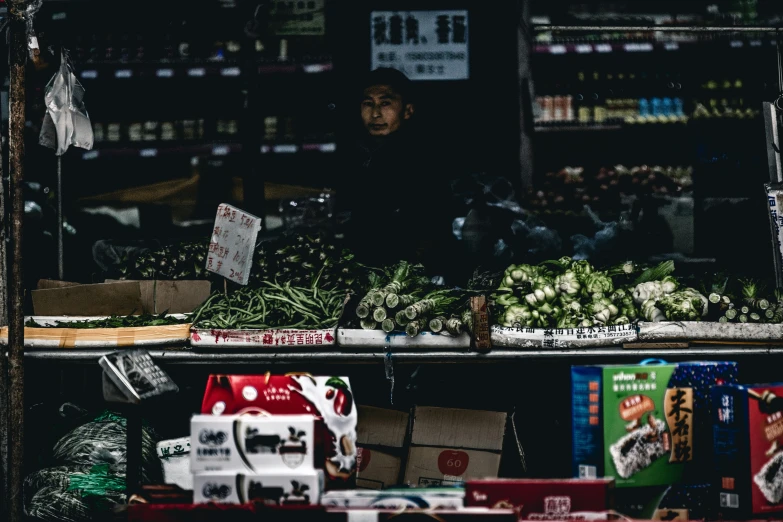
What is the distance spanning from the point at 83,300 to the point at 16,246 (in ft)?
3.43

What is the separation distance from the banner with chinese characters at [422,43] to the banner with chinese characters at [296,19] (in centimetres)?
51

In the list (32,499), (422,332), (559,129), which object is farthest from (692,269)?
(32,499)

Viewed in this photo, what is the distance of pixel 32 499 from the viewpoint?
501 cm

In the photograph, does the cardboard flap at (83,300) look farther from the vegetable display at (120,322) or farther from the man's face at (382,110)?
the man's face at (382,110)

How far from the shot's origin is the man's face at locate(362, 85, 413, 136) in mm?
6598

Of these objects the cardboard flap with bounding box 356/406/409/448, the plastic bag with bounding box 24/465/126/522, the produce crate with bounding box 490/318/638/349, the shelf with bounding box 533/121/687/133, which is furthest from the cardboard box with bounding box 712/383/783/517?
the shelf with bounding box 533/121/687/133

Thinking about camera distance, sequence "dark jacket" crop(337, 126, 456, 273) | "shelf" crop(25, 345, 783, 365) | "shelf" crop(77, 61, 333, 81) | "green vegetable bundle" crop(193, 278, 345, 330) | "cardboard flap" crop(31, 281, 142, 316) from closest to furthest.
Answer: "shelf" crop(25, 345, 783, 365) → "green vegetable bundle" crop(193, 278, 345, 330) → "cardboard flap" crop(31, 281, 142, 316) → "dark jacket" crop(337, 126, 456, 273) → "shelf" crop(77, 61, 333, 81)

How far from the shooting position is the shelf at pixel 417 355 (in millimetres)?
4867

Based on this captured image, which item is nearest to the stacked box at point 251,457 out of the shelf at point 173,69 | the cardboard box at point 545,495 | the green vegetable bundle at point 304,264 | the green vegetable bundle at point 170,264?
the cardboard box at point 545,495

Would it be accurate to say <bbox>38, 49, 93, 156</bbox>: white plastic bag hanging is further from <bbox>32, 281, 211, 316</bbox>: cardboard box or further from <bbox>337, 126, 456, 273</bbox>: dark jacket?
<bbox>337, 126, 456, 273</bbox>: dark jacket

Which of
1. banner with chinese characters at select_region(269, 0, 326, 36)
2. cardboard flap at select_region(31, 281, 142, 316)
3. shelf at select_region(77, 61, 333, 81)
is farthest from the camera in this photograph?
banner with chinese characters at select_region(269, 0, 326, 36)

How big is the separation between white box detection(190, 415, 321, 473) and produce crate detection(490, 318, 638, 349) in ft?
5.52

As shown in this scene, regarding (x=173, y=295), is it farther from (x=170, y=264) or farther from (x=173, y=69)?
(x=173, y=69)

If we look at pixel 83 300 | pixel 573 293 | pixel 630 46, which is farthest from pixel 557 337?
pixel 630 46
